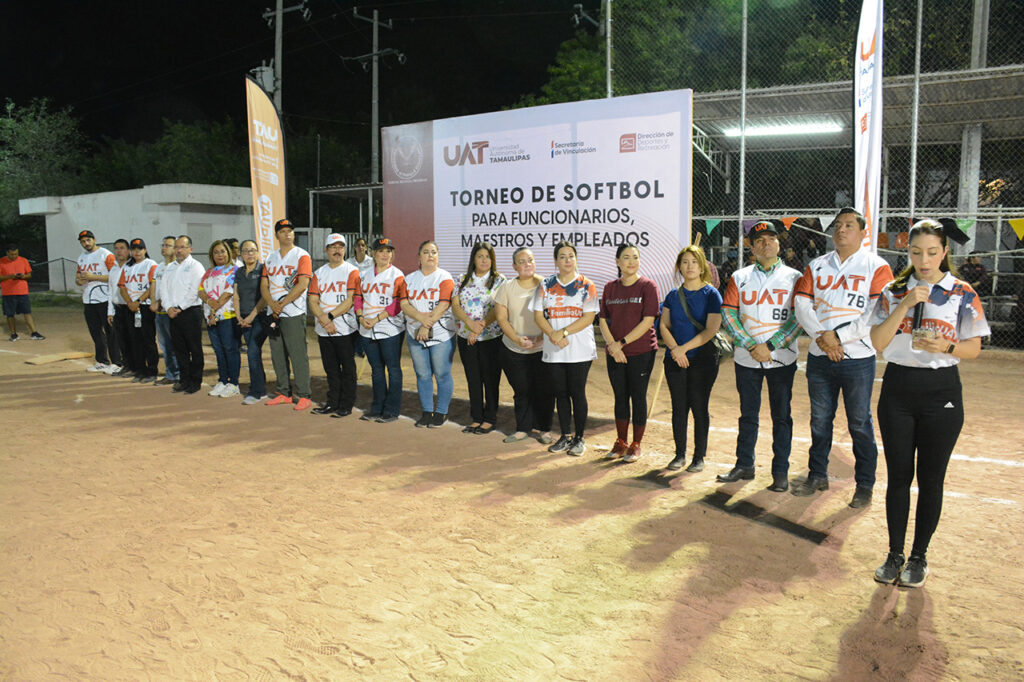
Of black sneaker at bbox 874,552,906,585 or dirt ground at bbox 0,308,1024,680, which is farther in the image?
black sneaker at bbox 874,552,906,585

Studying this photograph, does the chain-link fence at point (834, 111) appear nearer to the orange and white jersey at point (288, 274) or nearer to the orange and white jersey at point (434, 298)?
the orange and white jersey at point (434, 298)

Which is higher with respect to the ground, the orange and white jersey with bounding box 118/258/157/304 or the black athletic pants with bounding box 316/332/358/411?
the orange and white jersey with bounding box 118/258/157/304

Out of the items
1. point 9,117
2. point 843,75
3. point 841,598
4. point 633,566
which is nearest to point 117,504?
point 633,566

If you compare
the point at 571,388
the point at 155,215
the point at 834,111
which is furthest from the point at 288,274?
the point at 155,215

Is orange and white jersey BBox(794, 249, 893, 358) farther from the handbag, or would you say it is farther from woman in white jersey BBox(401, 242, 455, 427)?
woman in white jersey BBox(401, 242, 455, 427)

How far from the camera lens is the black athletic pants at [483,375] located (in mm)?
7258

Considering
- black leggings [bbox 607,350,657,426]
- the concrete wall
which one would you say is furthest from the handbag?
the concrete wall

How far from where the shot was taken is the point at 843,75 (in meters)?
17.8

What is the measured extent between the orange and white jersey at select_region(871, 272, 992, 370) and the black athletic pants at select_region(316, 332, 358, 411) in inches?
216

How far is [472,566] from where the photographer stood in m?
4.08

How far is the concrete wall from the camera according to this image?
2456cm

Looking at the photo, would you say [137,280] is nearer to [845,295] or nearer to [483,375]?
[483,375]

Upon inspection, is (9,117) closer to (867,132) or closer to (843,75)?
(843,75)

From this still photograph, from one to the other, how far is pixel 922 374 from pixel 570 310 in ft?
10.2
